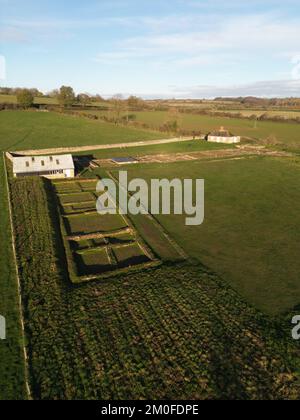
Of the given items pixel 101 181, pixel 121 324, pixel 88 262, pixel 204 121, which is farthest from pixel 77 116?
pixel 121 324

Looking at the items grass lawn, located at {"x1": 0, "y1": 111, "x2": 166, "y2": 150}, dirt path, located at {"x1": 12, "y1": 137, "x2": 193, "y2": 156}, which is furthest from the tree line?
dirt path, located at {"x1": 12, "y1": 137, "x2": 193, "y2": 156}

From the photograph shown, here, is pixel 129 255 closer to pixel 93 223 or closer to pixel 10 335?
pixel 93 223

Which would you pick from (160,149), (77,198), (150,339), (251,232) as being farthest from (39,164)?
(150,339)

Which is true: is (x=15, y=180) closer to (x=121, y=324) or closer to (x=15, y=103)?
(x=121, y=324)

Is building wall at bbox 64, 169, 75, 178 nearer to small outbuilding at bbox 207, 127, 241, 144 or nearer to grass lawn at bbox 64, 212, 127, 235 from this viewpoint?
grass lawn at bbox 64, 212, 127, 235

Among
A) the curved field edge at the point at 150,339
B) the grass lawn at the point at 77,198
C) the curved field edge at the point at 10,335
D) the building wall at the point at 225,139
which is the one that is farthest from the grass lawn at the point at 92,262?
the building wall at the point at 225,139

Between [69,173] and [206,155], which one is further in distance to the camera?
[206,155]

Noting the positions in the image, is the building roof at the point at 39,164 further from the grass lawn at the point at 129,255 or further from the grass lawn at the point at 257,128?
the grass lawn at the point at 257,128
